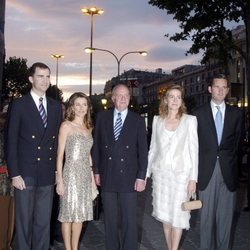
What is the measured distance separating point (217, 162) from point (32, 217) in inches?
89.2

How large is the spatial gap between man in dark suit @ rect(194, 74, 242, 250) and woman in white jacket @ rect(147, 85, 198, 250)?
279mm

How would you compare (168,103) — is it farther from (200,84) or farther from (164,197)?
(200,84)

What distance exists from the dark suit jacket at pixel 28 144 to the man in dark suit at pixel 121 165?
24.4 inches

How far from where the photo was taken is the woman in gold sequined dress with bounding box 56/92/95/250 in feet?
17.0

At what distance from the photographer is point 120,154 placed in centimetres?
518

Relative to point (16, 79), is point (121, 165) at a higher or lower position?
lower

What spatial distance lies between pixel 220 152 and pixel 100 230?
271 cm

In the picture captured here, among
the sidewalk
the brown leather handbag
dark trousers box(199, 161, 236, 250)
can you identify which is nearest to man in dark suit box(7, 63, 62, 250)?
the sidewalk

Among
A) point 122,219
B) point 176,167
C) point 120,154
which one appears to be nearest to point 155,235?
point 122,219

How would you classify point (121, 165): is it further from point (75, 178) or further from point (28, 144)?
point (28, 144)

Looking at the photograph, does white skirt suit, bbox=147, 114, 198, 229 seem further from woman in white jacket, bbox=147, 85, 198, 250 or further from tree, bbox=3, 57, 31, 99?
tree, bbox=3, 57, 31, 99

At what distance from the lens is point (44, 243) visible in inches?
201

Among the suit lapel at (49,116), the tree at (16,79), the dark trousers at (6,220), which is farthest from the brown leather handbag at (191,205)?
the tree at (16,79)

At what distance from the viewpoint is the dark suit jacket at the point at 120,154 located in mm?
5184
